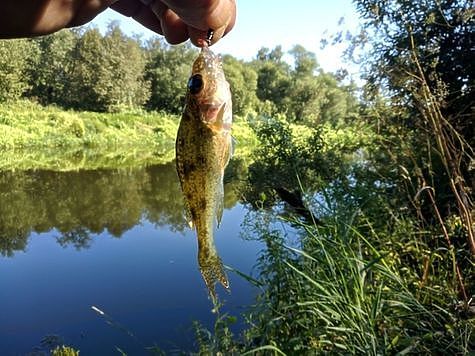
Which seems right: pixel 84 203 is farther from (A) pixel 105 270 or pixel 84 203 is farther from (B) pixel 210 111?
(B) pixel 210 111

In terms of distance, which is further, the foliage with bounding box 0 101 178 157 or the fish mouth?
the foliage with bounding box 0 101 178 157

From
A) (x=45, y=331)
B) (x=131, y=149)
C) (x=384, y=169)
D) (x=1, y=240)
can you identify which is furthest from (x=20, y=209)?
(x=131, y=149)

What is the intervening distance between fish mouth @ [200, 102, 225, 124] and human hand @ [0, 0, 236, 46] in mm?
200

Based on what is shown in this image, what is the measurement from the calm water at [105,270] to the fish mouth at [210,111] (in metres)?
3.51

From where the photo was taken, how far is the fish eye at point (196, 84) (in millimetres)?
1456

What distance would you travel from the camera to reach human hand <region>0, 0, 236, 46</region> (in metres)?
A: 1.25

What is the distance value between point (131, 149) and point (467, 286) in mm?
21252

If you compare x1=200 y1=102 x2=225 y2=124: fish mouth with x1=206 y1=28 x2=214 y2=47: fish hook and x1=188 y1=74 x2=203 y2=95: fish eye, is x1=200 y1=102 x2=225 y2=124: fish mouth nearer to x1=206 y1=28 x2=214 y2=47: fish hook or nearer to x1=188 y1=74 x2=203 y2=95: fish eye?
x1=188 y1=74 x2=203 y2=95: fish eye

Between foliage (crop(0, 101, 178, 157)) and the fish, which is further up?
foliage (crop(0, 101, 178, 157))

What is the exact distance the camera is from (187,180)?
60.3 inches

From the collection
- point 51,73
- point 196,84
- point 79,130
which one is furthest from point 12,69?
point 196,84

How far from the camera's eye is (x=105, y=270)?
7590mm

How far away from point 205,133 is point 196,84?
16cm

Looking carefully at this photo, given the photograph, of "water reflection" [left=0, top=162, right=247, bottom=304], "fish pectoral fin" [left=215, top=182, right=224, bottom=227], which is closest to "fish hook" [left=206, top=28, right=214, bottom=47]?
"fish pectoral fin" [left=215, top=182, right=224, bottom=227]
